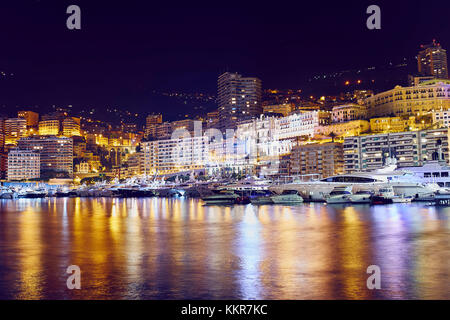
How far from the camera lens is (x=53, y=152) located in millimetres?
189000

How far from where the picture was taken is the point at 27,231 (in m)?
29.5

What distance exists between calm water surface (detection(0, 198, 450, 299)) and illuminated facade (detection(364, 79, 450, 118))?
104 m

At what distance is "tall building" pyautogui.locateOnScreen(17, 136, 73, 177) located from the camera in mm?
187250

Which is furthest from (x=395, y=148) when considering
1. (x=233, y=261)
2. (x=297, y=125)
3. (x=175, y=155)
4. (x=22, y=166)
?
(x=22, y=166)

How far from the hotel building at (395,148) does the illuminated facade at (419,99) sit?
85.8 feet

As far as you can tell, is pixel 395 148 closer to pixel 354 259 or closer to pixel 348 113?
pixel 348 113

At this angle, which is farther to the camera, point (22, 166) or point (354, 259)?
point (22, 166)

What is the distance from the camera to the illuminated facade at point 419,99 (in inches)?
4798

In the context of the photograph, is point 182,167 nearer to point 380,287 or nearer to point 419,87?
point 419,87

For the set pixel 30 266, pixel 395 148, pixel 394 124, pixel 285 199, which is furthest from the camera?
pixel 394 124

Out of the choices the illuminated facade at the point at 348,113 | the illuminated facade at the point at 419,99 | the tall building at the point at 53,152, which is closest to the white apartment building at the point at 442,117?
the illuminated facade at the point at 419,99

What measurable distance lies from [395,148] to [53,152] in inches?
5785
